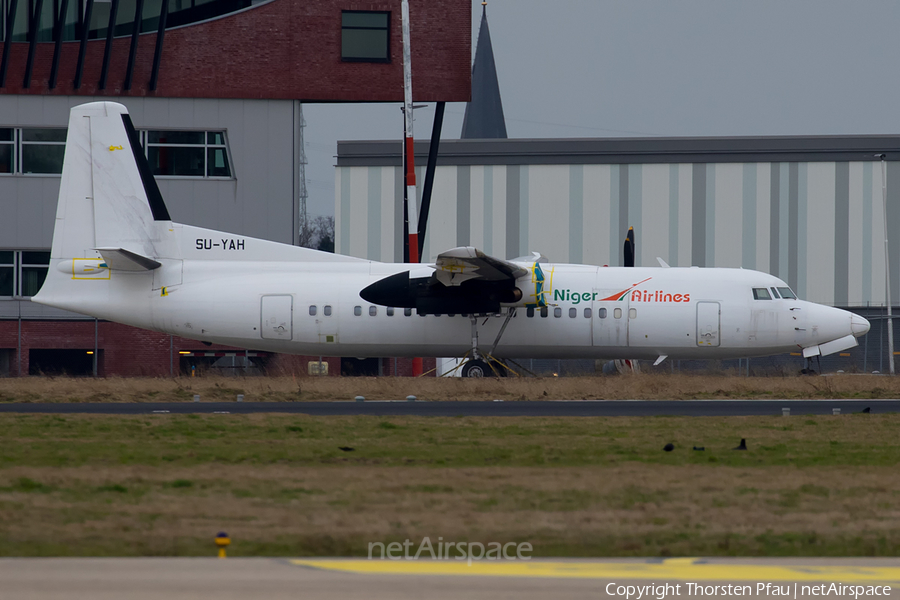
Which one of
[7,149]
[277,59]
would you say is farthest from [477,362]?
[7,149]

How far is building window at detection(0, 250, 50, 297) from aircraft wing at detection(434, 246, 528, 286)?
18.6 m

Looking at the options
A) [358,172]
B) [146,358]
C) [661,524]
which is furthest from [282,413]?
[358,172]

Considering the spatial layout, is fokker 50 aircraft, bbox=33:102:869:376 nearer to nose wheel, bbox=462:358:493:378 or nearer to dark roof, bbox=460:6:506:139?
nose wheel, bbox=462:358:493:378

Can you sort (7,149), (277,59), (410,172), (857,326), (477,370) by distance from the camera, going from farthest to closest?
(277,59) → (7,149) → (410,172) → (477,370) → (857,326)

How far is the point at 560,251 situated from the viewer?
2024 inches

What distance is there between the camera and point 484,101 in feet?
344

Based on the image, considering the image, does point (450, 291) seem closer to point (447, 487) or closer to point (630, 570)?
point (447, 487)

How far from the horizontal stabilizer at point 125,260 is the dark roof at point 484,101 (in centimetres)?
7999

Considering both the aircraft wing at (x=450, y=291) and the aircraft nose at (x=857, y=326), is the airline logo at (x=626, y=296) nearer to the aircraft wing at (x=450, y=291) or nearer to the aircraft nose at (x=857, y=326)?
the aircraft wing at (x=450, y=291)

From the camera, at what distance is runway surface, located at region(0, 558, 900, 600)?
609 cm

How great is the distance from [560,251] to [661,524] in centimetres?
4297

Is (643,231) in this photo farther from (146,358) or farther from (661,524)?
(661,524)

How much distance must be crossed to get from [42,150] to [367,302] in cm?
1719

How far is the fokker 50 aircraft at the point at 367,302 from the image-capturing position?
2617 cm
